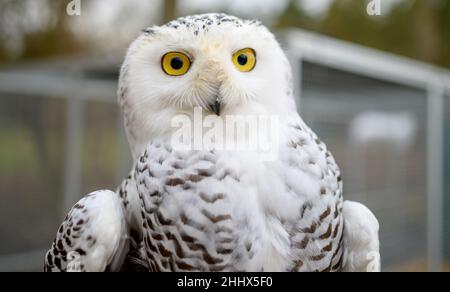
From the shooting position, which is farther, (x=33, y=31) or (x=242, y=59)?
(x=33, y=31)

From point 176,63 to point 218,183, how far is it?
0.69 feet

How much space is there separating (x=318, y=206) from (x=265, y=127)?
154mm

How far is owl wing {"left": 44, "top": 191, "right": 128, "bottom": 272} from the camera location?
2.74ft

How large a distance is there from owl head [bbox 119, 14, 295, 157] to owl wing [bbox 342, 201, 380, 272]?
214 mm

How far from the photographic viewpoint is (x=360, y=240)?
2.88ft

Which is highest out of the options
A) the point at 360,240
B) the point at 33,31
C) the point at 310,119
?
the point at 33,31

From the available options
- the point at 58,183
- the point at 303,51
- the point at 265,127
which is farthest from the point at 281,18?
the point at 265,127

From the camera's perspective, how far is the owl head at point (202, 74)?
0.80 meters

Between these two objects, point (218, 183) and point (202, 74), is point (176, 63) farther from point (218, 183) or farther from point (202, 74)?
point (218, 183)

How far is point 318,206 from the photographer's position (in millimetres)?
809

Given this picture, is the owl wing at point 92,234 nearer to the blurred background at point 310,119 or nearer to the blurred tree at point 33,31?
the blurred tree at point 33,31

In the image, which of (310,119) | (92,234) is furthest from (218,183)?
(310,119)

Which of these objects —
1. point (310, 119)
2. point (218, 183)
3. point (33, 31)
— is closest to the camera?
point (218, 183)

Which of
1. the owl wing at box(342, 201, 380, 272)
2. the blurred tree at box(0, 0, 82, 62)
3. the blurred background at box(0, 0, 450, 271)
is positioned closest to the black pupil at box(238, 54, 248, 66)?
the owl wing at box(342, 201, 380, 272)
